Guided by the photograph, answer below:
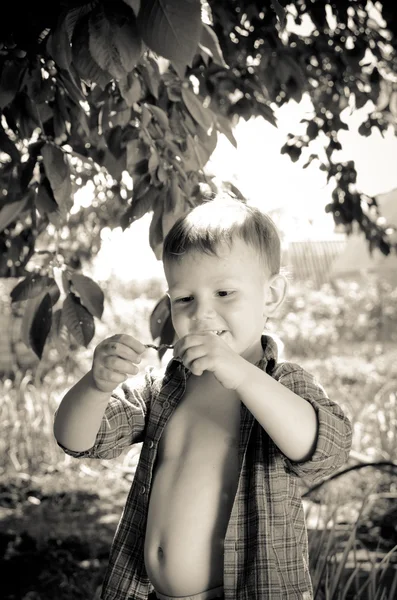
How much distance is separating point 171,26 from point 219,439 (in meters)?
0.78

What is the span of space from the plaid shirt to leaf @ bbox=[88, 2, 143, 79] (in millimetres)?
663

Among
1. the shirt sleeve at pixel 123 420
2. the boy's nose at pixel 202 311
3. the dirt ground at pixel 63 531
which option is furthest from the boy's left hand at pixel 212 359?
the dirt ground at pixel 63 531

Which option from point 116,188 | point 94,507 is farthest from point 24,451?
Answer: point 116,188

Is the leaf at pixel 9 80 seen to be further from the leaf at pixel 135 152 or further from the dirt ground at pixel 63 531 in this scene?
the dirt ground at pixel 63 531

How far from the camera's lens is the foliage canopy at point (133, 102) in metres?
1.03

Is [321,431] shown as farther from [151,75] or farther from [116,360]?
[151,75]

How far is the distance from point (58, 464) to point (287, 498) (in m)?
3.68

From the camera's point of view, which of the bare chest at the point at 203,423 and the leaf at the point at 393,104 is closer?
the bare chest at the point at 203,423

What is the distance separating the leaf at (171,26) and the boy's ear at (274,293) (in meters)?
0.59

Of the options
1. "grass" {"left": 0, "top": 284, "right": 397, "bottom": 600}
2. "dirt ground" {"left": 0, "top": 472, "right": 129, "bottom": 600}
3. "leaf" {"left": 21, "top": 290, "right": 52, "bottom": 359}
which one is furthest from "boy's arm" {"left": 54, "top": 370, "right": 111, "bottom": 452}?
"dirt ground" {"left": 0, "top": 472, "right": 129, "bottom": 600}

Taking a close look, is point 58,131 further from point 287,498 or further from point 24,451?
point 24,451

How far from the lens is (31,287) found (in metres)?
1.71

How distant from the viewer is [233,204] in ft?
4.80

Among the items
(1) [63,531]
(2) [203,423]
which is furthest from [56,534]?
(2) [203,423]
